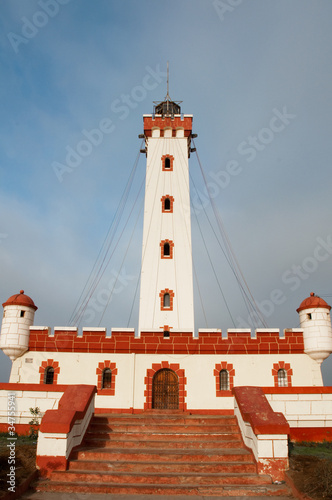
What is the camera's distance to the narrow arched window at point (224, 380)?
17969 millimetres

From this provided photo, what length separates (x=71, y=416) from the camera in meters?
10.1

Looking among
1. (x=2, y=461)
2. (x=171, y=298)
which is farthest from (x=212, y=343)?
(x=2, y=461)

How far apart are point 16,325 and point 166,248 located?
964 cm

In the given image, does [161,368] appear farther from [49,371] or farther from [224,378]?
[49,371]

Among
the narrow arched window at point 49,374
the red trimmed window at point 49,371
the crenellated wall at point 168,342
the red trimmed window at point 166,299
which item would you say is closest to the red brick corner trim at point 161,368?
the crenellated wall at point 168,342

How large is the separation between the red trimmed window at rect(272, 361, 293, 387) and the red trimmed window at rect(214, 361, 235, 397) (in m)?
2.06

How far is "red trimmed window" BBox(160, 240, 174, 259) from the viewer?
2327cm

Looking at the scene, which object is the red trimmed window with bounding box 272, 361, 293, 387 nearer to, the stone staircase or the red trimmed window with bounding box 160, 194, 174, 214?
the stone staircase

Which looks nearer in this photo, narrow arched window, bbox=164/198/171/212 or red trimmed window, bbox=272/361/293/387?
red trimmed window, bbox=272/361/293/387

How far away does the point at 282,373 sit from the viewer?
18391 millimetres

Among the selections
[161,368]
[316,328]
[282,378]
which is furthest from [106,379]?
[316,328]

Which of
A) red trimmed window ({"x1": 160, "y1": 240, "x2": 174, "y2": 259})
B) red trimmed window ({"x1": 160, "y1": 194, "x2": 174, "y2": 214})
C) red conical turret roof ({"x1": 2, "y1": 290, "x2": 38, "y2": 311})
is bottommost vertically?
red conical turret roof ({"x1": 2, "y1": 290, "x2": 38, "y2": 311})

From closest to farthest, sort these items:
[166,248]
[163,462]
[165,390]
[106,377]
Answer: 1. [163,462]
2. [165,390]
3. [106,377]
4. [166,248]

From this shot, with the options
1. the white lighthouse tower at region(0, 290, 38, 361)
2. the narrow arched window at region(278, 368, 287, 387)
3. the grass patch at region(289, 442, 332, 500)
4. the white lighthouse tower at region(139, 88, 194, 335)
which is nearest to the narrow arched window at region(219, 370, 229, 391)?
the narrow arched window at region(278, 368, 287, 387)
